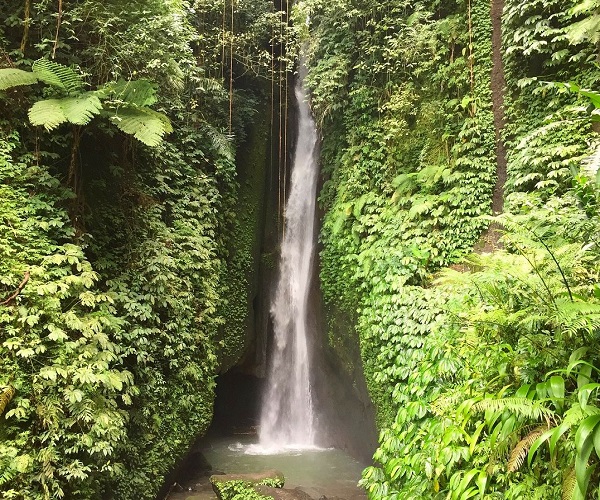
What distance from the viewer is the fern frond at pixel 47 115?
5.46m

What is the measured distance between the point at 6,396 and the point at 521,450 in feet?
16.3

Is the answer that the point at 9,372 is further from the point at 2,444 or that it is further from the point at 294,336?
the point at 294,336

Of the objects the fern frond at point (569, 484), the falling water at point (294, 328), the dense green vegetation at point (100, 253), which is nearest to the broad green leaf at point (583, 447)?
the fern frond at point (569, 484)

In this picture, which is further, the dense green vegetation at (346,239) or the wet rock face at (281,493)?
the wet rock face at (281,493)

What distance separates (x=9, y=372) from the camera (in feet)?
16.3

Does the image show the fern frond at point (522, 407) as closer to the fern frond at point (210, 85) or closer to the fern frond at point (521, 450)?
the fern frond at point (521, 450)

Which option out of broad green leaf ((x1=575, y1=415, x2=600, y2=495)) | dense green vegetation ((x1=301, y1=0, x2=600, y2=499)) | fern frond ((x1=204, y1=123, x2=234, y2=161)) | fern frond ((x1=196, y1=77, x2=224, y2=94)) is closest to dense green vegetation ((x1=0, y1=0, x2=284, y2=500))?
fern frond ((x1=204, y1=123, x2=234, y2=161))

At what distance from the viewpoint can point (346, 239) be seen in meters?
9.40

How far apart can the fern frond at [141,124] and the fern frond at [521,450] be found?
17.4ft

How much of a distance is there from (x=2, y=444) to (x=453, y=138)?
26.0ft

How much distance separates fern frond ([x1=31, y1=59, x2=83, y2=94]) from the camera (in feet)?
18.9

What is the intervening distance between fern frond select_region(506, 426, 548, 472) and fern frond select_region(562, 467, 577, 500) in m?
0.30

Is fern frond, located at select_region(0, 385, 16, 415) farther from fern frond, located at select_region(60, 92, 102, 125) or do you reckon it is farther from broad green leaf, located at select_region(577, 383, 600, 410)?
broad green leaf, located at select_region(577, 383, 600, 410)

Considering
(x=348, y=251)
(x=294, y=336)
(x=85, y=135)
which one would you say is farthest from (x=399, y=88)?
(x=294, y=336)
